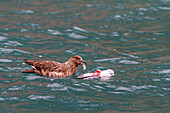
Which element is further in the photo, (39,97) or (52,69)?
(52,69)

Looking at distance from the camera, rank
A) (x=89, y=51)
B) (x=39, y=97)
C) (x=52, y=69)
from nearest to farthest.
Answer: (x=39, y=97)
(x=52, y=69)
(x=89, y=51)

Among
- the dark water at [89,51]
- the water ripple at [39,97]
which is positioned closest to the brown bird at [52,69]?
the dark water at [89,51]

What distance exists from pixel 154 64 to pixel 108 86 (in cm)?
390

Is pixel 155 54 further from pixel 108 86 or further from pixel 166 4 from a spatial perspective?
pixel 166 4

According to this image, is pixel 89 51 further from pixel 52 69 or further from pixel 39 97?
pixel 39 97

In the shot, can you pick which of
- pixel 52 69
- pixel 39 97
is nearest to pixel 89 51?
pixel 52 69

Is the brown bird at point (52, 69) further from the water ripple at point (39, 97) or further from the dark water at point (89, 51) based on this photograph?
the water ripple at point (39, 97)

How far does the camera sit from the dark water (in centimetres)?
1023

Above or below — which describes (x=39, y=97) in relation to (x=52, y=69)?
below

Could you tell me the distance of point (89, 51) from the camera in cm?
1700

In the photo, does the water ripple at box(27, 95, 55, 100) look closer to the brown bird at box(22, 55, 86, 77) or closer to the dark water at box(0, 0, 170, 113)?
the dark water at box(0, 0, 170, 113)

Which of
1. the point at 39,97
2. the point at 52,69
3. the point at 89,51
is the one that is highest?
the point at 52,69

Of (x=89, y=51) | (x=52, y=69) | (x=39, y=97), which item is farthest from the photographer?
(x=89, y=51)

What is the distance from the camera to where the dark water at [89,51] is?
10227 mm
